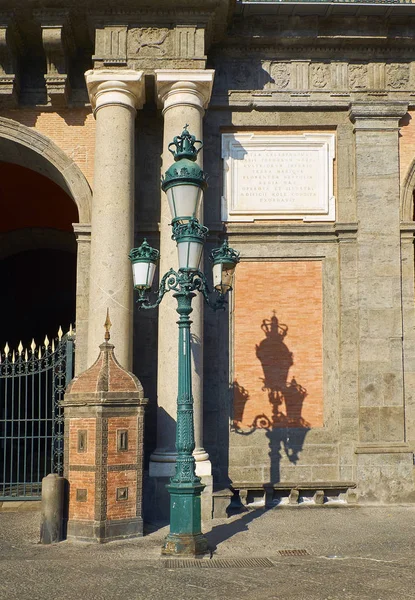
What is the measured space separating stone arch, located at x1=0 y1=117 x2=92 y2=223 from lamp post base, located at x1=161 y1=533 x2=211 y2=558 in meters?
5.69

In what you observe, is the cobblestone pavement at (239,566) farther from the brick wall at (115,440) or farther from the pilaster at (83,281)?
the pilaster at (83,281)

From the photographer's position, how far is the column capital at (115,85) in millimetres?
11516

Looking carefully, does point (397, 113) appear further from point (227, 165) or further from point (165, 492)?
point (165, 492)

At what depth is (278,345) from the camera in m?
12.0

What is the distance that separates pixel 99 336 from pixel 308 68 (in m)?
5.46

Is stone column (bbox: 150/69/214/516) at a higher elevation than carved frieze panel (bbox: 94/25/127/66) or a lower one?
lower

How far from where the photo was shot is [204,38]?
461 inches

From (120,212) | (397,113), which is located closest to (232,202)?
(120,212)

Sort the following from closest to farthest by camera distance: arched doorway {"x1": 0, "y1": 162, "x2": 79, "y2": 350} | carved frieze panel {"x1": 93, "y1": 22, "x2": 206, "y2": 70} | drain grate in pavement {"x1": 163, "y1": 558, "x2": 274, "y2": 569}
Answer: drain grate in pavement {"x1": 163, "y1": 558, "x2": 274, "y2": 569} < carved frieze panel {"x1": 93, "y1": 22, "x2": 206, "y2": 70} < arched doorway {"x1": 0, "y1": 162, "x2": 79, "y2": 350}

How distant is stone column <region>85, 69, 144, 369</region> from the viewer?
11.1 meters

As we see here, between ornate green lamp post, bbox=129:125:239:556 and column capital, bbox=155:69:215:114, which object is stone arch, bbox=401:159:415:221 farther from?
ornate green lamp post, bbox=129:125:239:556

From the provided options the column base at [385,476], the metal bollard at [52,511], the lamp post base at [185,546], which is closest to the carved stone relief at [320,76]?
the column base at [385,476]

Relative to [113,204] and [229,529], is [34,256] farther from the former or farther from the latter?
[229,529]

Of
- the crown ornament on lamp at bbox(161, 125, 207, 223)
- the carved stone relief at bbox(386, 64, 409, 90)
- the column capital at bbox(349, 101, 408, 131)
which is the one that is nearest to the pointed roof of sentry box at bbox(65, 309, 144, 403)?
the crown ornament on lamp at bbox(161, 125, 207, 223)
